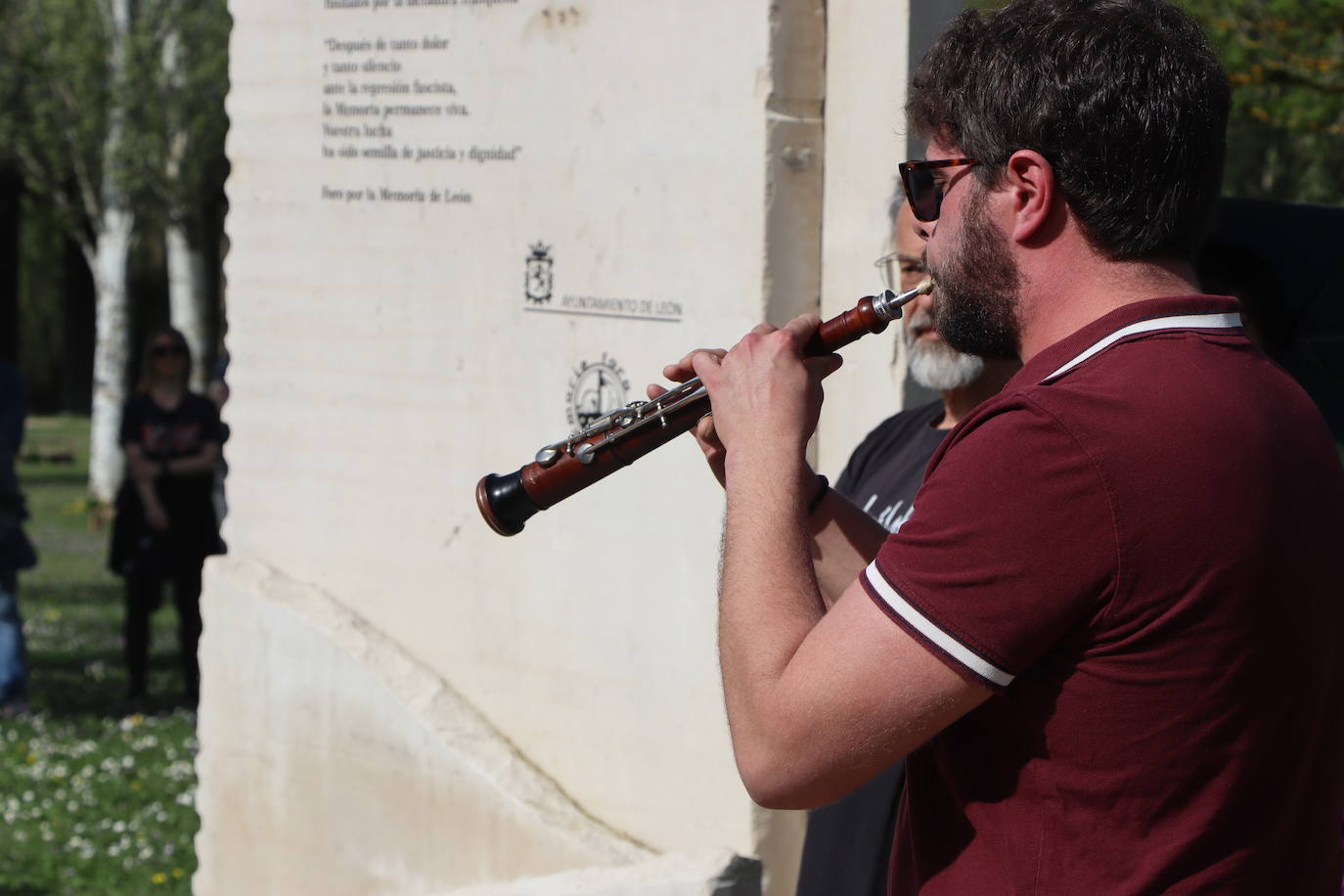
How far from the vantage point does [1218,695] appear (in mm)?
1491

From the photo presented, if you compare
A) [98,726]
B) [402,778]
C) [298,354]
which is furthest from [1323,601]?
[98,726]

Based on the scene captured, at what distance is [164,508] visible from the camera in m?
7.85

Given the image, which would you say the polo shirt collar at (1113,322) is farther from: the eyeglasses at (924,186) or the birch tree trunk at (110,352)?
the birch tree trunk at (110,352)

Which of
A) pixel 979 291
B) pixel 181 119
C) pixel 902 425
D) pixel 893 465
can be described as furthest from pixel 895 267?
pixel 181 119

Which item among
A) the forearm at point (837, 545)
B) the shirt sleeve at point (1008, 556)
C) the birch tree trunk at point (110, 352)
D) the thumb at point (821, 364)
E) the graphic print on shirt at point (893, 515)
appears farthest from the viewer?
the birch tree trunk at point (110, 352)

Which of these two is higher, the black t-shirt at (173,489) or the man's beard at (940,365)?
the man's beard at (940,365)

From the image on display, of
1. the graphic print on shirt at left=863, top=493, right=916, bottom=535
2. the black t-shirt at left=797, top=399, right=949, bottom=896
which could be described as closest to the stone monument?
the black t-shirt at left=797, top=399, right=949, bottom=896

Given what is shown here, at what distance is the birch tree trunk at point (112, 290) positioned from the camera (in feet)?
57.7

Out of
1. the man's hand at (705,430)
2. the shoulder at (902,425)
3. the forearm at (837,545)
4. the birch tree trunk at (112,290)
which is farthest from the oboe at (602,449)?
the birch tree trunk at (112,290)

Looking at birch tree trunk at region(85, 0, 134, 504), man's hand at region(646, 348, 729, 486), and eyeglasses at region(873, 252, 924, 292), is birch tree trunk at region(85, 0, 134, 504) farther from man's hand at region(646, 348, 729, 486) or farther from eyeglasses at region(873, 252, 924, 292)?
man's hand at region(646, 348, 729, 486)

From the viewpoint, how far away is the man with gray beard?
2631 millimetres

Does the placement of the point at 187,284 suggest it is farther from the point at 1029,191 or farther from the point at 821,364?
the point at 1029,191

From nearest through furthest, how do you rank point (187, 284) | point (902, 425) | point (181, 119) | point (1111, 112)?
point (1111, 112) → point (902, 425) → point (187, 284) → point (181, 119)

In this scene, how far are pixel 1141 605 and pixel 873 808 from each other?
1.29 meters
